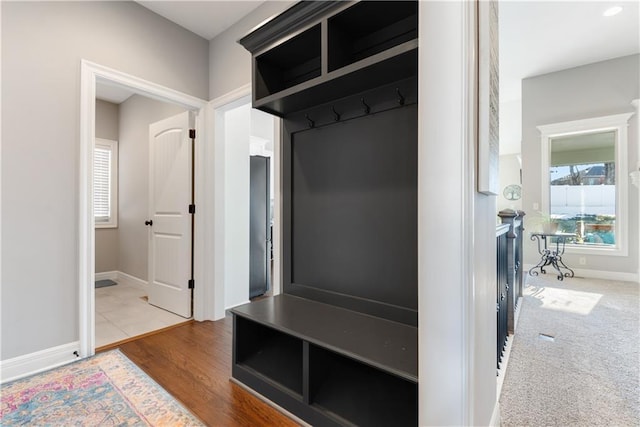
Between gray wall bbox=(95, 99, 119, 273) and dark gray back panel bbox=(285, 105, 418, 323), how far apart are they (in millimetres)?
4133

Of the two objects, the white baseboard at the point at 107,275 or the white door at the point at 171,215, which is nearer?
the white door at the point at 171,215

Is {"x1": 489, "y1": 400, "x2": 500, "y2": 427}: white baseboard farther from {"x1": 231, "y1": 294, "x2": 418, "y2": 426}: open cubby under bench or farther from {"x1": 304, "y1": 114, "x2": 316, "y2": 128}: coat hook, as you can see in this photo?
{"x1": 304, "y1": 114, "x2": 316, "y2": 128}: coat hook

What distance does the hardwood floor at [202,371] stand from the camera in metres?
1.58

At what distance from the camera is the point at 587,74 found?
4.68m

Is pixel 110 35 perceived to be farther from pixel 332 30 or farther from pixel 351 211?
pixel 351 211

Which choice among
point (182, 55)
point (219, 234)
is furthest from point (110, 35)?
point (219, 234)

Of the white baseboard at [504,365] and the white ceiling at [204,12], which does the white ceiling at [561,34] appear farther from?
the white baseboard at [504,365]

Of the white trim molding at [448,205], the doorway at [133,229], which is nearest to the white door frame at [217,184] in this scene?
the doorway at [133,229]

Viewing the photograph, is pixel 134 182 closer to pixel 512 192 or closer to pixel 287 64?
pixel 287 64

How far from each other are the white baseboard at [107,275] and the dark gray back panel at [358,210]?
4.11 m

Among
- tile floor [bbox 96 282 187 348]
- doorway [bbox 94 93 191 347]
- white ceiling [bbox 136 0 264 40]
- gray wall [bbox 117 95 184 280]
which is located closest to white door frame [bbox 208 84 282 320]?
doorway [bbox 94 93 191 347]

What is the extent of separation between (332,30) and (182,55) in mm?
2144

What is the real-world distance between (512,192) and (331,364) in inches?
451

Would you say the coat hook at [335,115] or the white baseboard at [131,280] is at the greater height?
the coat hook at [335,115]
